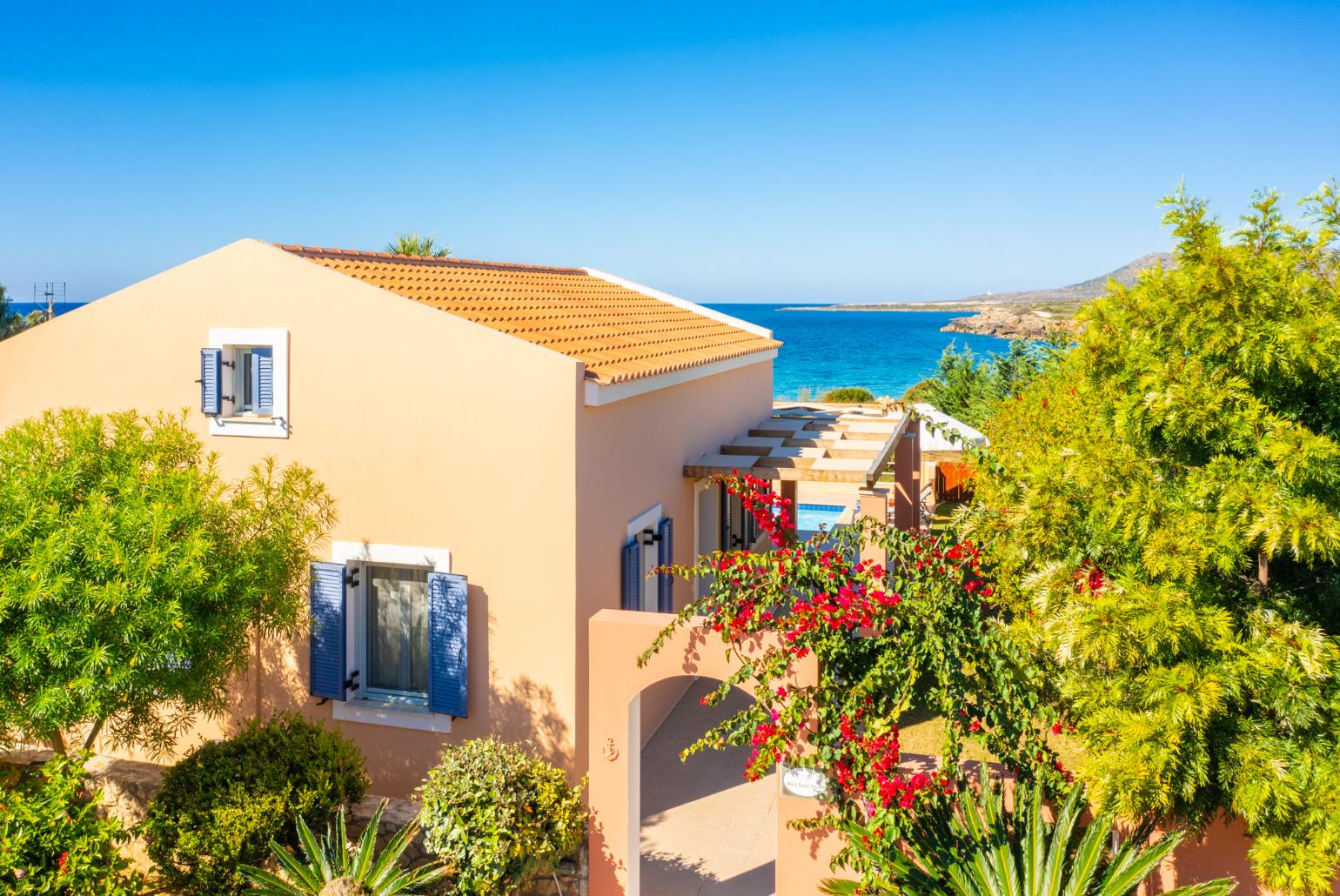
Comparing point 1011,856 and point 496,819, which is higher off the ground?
point 1011,856

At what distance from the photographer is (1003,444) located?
71.0 ft

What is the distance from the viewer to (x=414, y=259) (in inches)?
754

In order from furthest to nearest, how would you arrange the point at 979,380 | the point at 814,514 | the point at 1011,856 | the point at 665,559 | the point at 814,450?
the point at 979,380 → the point at 814,514 → the point at 814,450 → the point at 665,559 → the point at 1011,856

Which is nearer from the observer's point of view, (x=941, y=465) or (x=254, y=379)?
(x=254, y=379)

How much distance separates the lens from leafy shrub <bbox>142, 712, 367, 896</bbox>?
10992mm

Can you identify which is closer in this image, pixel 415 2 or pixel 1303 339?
pixel 1303 339

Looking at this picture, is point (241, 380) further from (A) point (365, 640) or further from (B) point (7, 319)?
(B) point (7, 319)

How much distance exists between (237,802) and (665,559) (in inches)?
336

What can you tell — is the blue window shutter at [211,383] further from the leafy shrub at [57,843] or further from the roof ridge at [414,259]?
the leafy shrub at [57,843]

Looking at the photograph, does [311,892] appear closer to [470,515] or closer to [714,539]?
[470,515]

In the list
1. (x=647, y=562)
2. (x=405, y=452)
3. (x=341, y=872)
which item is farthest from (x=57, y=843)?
(x=647, y=562)

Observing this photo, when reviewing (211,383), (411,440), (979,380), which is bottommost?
(411,440)

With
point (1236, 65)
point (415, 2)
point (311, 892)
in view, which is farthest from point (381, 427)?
point (1236, 65)

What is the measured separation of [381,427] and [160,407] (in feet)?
13.7
